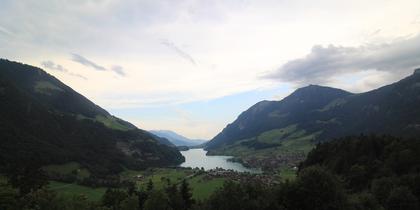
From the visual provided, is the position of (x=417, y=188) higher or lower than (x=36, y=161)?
lower

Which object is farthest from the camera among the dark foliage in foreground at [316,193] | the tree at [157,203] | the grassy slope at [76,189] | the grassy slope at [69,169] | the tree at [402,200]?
the grassy slope at [69,169]

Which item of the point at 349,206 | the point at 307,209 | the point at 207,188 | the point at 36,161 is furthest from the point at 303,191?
the point at 36,161

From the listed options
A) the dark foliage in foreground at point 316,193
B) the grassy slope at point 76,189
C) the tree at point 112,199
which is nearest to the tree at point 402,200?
the dark foliage in foreground at point 316,193

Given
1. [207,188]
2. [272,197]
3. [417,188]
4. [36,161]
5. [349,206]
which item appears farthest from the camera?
[36,161]

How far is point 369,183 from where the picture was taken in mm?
86625

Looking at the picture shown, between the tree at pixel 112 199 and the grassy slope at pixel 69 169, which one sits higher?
the grassy slope at pixel 69 169

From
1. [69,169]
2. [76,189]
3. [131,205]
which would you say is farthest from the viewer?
[69,169]

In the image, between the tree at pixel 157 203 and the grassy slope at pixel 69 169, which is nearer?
the tree at pixel 157 203

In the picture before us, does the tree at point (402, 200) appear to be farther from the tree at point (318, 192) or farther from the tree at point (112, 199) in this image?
the tree at point (112, 199)

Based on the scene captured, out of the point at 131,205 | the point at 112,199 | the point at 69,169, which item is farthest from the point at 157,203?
the point at 69,169

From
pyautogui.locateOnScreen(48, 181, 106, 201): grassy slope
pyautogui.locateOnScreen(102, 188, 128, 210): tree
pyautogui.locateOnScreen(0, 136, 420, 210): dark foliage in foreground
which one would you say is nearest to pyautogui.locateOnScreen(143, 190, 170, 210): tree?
pyautogui.locateOnScreen(0, 136, 420, 210): dark foliage in foreground

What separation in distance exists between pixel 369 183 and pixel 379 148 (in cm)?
1815

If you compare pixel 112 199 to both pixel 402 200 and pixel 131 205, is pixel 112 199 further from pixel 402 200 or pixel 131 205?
pixel 402 200

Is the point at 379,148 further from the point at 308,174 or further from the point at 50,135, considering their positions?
→ the point at 50,135
